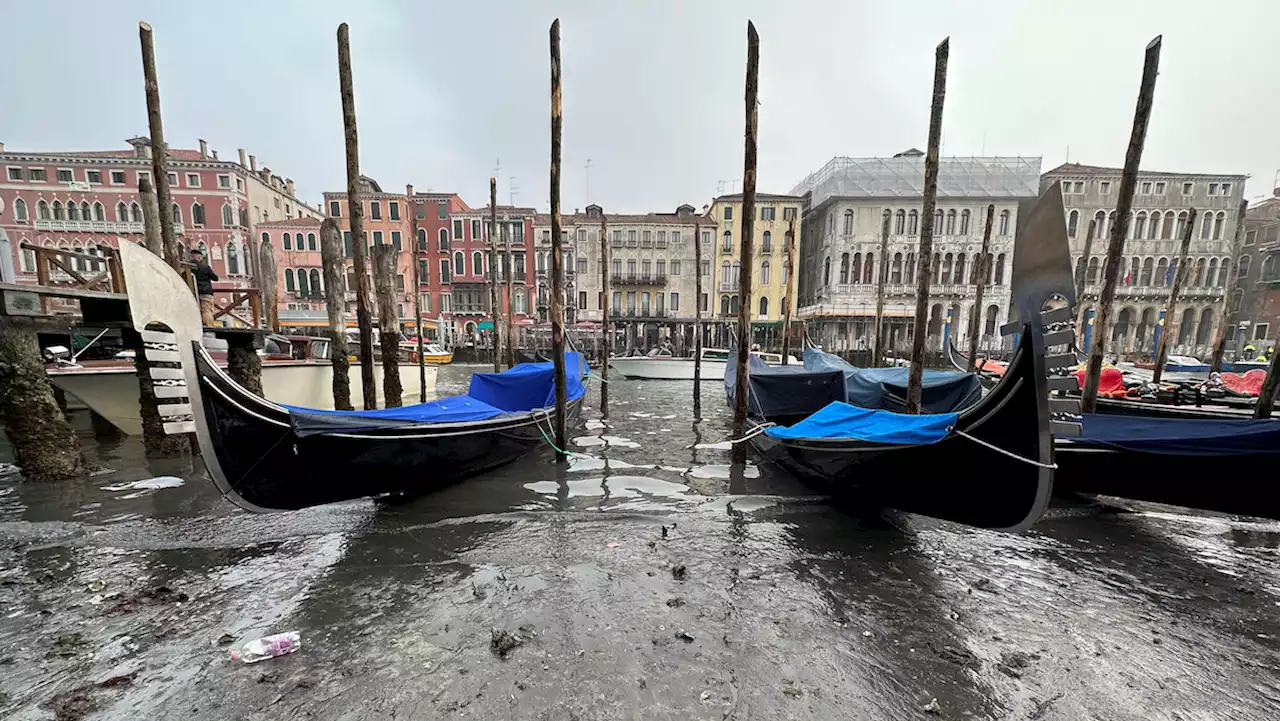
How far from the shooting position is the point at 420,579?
3568 mm

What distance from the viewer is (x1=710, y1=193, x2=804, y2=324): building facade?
105 ft

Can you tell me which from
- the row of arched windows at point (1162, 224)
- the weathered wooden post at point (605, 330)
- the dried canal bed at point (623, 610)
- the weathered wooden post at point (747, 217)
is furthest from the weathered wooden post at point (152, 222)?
the row of arched windows at point (1162, 224)

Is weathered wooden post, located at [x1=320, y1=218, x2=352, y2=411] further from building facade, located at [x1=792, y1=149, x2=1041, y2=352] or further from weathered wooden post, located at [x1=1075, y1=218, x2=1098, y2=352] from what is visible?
building facade, located at [x1=792, y1=149, x2=1041, y2=352]

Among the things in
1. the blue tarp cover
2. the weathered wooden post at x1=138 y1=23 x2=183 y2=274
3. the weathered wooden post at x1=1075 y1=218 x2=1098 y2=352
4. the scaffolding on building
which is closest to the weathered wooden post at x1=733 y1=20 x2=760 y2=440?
the blue tarp cover

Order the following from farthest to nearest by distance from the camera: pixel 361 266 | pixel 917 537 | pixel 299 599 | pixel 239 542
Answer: pixel 361 266, pixel 917 537, pixel 239 542, pixel 299 599

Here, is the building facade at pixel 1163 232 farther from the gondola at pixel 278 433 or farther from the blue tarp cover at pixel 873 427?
the gondola at pixel 278 433

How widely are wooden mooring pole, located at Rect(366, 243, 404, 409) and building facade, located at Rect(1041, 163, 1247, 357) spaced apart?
38.3 metres

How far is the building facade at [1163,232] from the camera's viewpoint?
98.3 ft

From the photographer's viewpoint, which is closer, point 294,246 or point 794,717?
point 794,717

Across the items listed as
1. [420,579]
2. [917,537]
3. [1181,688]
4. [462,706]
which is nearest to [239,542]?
[420,579]

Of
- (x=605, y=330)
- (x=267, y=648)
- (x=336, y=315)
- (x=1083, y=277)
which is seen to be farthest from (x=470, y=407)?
(x=1083, y=277)

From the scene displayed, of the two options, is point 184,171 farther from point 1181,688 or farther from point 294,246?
point 1181,688

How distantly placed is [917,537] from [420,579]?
169 inches

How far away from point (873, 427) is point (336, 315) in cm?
832
